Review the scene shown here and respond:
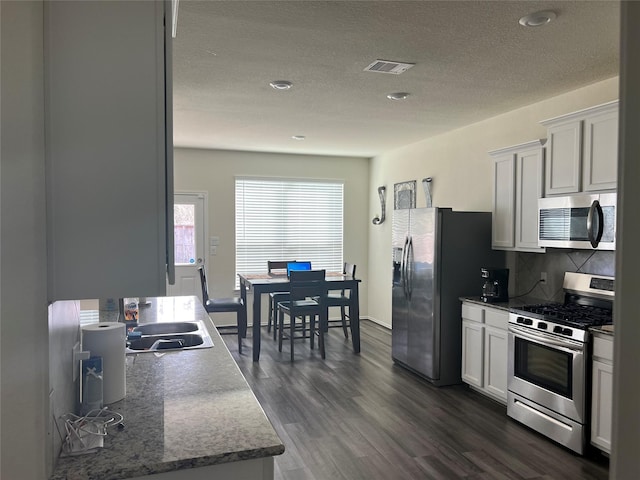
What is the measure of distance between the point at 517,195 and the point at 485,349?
1.36 m

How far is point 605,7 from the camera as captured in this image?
94.4 inches

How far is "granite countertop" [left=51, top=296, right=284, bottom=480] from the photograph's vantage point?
127 centimetres

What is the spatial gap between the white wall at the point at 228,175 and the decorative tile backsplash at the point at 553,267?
3590 mm

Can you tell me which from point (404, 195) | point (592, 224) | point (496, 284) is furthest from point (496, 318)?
point (404, 195)

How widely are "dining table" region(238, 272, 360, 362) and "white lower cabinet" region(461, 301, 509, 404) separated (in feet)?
4.77

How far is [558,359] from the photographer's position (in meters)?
3.28

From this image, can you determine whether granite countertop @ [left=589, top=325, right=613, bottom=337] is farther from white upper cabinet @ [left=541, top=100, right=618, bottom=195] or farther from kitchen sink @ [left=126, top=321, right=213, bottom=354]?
kitchen sink @ [left=126, top=321, right=213, bottom=354]

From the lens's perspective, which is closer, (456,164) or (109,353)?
(109,353)

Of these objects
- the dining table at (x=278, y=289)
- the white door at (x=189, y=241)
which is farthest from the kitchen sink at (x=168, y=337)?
the white door at (x=189, y=241)

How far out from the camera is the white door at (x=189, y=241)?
6871 mm

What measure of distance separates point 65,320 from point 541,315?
3.11 metres

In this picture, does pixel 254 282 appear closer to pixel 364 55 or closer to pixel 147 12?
pixel 364 55

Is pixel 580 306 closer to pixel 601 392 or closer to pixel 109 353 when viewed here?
pixel 601 392

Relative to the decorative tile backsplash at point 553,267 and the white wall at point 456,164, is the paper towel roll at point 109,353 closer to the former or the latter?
the decorative tile backsplash at point 553,267
